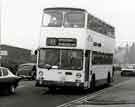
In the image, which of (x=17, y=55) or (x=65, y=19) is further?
(x=17, y=55)

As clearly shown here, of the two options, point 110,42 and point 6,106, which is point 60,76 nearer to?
point 6,106

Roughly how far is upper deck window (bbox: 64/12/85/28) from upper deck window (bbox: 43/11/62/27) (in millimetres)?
333

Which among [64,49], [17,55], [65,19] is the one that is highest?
[65,19]

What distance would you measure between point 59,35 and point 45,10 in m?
1.71

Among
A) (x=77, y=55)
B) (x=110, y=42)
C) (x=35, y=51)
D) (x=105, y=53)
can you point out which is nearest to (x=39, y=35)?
(x=35, y=51)

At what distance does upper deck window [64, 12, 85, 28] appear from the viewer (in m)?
21.9

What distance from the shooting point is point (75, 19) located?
71.9 ft

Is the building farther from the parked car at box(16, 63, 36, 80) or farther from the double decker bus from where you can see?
the double decker bus

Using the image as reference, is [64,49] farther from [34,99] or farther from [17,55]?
[17,55]

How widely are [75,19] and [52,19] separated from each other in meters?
1.23

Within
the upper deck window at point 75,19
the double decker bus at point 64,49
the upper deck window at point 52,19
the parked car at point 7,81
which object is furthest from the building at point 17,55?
the parked car at point 7,81

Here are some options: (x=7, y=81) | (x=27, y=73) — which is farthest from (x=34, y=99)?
(x=27, y=73)

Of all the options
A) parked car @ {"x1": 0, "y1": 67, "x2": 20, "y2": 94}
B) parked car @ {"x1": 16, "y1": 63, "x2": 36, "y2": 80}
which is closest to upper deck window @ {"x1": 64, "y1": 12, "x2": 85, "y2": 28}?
parked car @ {"x1": 0, "y1": 67, "x2": 20, "y2": 94}

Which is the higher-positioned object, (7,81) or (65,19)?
(65,19)
